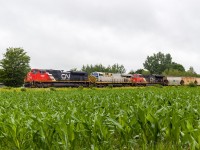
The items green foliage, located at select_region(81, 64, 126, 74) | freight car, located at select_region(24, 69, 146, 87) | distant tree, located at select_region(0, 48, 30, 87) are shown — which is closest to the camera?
freight car, located at select_region(24, 69, 146, 87)

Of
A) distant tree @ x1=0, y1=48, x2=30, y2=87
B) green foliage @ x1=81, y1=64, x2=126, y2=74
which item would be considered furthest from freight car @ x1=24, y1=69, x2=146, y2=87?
green foliage @ x1=81, y1=64, x2=126, y2=74

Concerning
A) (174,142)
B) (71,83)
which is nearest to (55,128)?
(174,142)

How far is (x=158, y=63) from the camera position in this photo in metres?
160

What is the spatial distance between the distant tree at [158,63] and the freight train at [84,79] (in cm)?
8320

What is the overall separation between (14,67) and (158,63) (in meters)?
96.9

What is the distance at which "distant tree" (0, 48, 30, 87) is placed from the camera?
251 ft

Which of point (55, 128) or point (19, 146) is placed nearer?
point (55, 128)

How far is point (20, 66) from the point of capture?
80000 mm

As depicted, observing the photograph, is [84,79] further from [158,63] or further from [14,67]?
[158,63]

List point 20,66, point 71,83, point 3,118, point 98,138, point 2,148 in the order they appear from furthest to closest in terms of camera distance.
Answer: point 20,66 → point 71,83 → point 3,118 → point 2,148 → point 98,138

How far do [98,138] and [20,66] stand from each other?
7757cm

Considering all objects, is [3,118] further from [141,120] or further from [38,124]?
[141,120]

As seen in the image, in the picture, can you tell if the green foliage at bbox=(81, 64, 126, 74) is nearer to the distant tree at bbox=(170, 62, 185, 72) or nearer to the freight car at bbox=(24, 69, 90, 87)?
the distant tree at bbox=(170, 62, 185, 72)

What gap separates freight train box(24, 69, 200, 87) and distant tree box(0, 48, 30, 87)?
2669 centimetres
